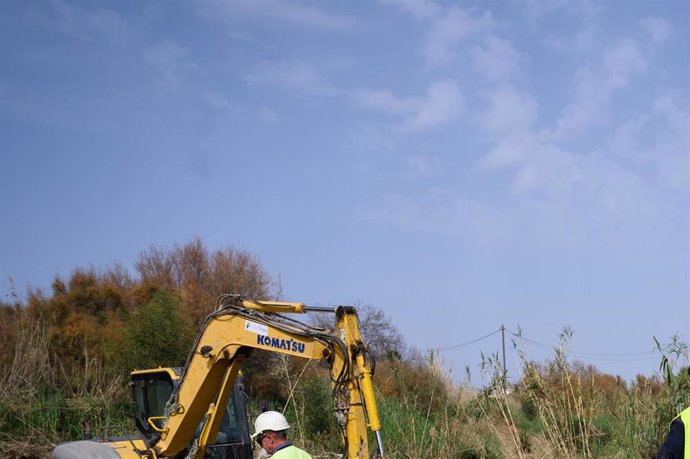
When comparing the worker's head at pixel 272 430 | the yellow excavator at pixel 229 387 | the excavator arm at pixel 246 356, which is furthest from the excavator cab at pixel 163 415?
the worker's head at pixel 272 430

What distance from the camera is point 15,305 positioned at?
2367 centimetres

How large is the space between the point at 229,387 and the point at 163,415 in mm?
1821

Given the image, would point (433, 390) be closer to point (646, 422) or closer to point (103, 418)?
point (646, 422)

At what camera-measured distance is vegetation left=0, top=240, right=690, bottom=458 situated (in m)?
10.7

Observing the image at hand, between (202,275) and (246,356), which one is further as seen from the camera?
(202,275)

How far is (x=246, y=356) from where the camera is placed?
379 inches

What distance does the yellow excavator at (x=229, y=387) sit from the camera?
7977 millimetres

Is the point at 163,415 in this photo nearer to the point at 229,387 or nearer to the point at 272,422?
the point at 229,387

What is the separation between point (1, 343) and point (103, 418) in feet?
12.7

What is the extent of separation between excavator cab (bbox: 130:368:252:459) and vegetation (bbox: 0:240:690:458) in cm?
208

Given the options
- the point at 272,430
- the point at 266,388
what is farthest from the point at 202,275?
the point at 272,430

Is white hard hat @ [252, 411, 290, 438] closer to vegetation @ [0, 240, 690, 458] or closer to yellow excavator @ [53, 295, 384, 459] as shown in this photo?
yellow excavator @ [53, 295, 384, 459]

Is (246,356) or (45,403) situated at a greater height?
(45,403)

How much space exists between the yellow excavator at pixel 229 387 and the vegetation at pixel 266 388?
275cm
